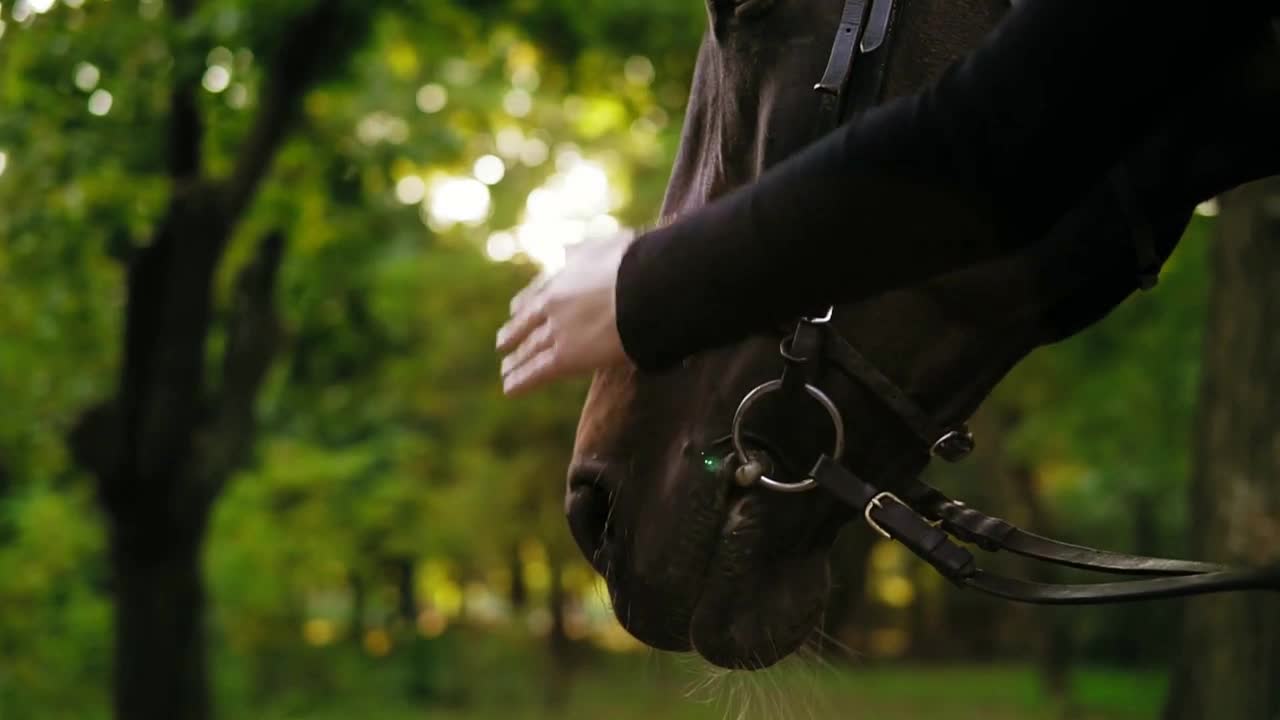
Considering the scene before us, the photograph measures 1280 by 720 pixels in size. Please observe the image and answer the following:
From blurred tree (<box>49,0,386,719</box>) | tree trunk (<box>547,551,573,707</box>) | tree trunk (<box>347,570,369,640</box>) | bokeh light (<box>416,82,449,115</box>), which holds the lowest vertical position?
tree trunk (<box>347,570,369,640</box>)

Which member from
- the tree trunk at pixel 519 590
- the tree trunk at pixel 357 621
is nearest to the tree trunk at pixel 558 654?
the tree trunk at pixel 519 590

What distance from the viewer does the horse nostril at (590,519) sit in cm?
170

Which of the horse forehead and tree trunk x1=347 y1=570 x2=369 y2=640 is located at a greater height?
the horse forehead

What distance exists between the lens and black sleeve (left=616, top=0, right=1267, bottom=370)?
1.23 meters

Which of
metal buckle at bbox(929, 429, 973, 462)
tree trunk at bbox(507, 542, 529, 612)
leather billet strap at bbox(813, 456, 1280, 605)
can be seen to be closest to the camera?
leather billet strap at bbox(813, 456, 1280, 605)

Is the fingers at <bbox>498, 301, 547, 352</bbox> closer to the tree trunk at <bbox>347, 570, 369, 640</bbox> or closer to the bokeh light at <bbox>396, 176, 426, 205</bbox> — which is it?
the bokeh light at <bbox>396, 176, 426, 205</bbox>

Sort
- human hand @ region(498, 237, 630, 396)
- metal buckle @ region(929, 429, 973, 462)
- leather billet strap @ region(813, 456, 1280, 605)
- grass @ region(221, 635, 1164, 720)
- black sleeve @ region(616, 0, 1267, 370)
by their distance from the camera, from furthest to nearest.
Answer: grass @ region(221, 635, 1164, 720), metal buckle @ region(929, 429, 973, 462), leather billet strap @ region(813, 456, 1280, 605), human hand @ region(498, 237, 630, 396), black sleeve @ region(616, 0, 1267, 370)

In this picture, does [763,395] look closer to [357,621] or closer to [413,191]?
[413,191]

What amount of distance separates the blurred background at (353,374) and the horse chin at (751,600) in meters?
0.12

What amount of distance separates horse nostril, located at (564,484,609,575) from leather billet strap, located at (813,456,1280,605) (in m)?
0.26

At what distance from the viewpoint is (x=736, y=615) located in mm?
1663

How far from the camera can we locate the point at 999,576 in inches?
68.2

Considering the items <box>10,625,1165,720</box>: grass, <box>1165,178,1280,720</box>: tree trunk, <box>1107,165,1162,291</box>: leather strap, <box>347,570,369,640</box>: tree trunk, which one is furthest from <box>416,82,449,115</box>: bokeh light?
<box>347,570,369,640</box>: tree trunk

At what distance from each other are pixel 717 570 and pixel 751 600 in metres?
0.05
